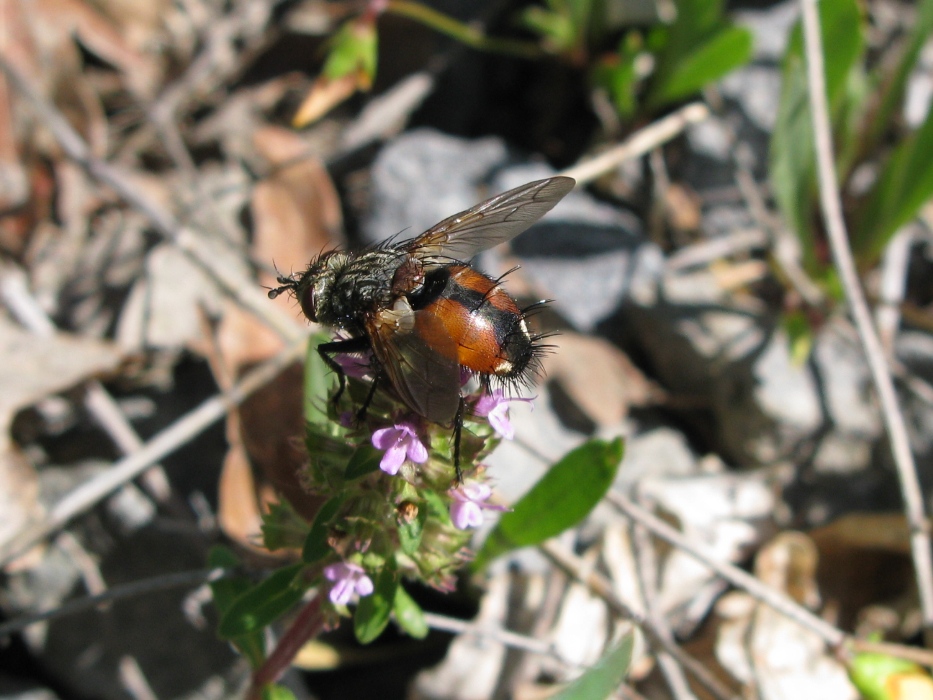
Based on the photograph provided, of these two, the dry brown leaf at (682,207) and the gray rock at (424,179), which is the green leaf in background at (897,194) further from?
the gray rock at (424,179)

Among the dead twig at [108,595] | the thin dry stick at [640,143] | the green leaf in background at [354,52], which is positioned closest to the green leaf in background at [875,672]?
the dead twig at [108,595]

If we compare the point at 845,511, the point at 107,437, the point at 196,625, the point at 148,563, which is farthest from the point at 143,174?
the point at 845,511

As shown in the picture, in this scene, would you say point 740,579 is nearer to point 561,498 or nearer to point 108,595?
point 561,498

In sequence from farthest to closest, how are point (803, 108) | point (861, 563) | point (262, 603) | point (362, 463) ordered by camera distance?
1. point (803, 108)
2. point (861, 563)
3. point (262, 603)
4. point (362, 463)

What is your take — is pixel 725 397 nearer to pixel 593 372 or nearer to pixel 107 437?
pixel 593 372

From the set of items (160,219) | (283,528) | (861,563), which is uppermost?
(160,219)

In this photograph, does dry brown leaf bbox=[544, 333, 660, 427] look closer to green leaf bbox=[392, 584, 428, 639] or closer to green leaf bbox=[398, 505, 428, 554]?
green leaf bbox=[392, 584, 428, 639]

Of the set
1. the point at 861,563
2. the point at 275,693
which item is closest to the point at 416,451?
the point at 275,693
